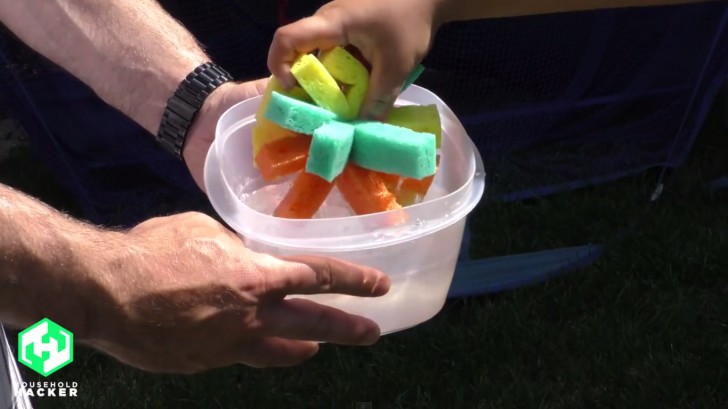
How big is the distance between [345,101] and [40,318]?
0.44 m

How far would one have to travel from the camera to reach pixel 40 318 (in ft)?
3.08

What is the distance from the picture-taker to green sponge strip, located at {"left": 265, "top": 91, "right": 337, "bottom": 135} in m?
1.00

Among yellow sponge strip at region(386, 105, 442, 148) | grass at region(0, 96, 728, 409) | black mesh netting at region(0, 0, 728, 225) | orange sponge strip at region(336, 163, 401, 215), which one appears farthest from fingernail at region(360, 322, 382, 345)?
black mesh netting at region(0, 0, 728, 225)

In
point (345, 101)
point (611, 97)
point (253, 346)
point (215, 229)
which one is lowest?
point (611, 97)

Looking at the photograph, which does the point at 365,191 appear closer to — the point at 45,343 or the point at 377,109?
the point at 377,109

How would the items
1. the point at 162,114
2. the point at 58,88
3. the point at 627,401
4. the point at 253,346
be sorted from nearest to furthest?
the point at 253,346, the point at 162,114, the point at 627,401, the point at 58,88

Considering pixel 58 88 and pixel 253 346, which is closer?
pixel 253 346

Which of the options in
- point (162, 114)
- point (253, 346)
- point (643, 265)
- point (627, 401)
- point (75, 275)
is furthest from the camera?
point (643, 265)

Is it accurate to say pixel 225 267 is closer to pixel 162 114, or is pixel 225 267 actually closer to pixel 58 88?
pixel 162 114

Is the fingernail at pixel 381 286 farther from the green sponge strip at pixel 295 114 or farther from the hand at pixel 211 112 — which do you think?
the hand at pixel 211 112

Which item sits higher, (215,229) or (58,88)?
(215,229)

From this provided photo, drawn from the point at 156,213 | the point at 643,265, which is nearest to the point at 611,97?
the point at 643,265

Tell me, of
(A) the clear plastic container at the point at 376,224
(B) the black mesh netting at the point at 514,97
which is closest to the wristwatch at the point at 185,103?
(A) the clear plastic container at the point at 376,224

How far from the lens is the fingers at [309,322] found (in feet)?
3.33
